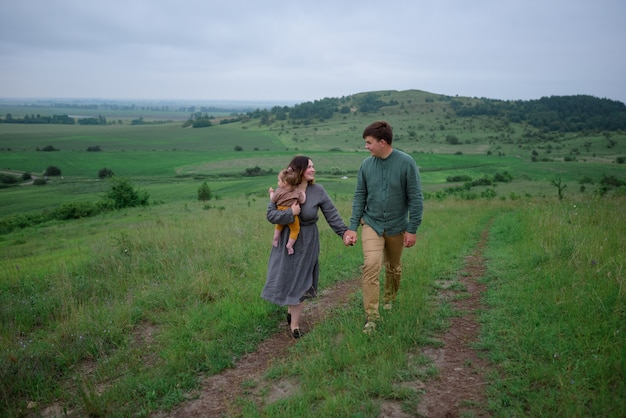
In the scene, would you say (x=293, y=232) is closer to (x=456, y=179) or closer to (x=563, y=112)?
(x=456, y=179)

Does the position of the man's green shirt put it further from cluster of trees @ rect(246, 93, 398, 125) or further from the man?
cluster of trees @ rect(246, 93, 398, 125)

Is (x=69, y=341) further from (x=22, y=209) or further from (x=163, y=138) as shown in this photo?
(x=163, y=138)

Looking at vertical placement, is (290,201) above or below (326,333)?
above

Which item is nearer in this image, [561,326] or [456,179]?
[561,326]

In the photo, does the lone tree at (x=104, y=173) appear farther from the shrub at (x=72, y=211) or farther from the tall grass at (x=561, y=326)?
the tall grass at (x=561, y=326)

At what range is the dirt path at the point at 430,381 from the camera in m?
3.17

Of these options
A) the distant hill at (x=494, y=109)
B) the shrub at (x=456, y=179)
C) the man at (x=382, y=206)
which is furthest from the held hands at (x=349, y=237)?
the distant hill at (x=494, y=109)

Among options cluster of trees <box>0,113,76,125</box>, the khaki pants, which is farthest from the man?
cluster of trees <box>0,113,76,125</box>

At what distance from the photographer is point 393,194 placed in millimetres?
4699

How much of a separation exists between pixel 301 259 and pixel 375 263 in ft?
2.94

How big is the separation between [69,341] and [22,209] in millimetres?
39898

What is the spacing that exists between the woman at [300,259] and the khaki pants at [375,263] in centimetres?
26

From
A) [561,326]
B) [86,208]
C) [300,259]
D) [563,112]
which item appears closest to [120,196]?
[86,208]

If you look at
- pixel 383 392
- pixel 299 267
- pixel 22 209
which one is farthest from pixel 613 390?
pixel 22 209
